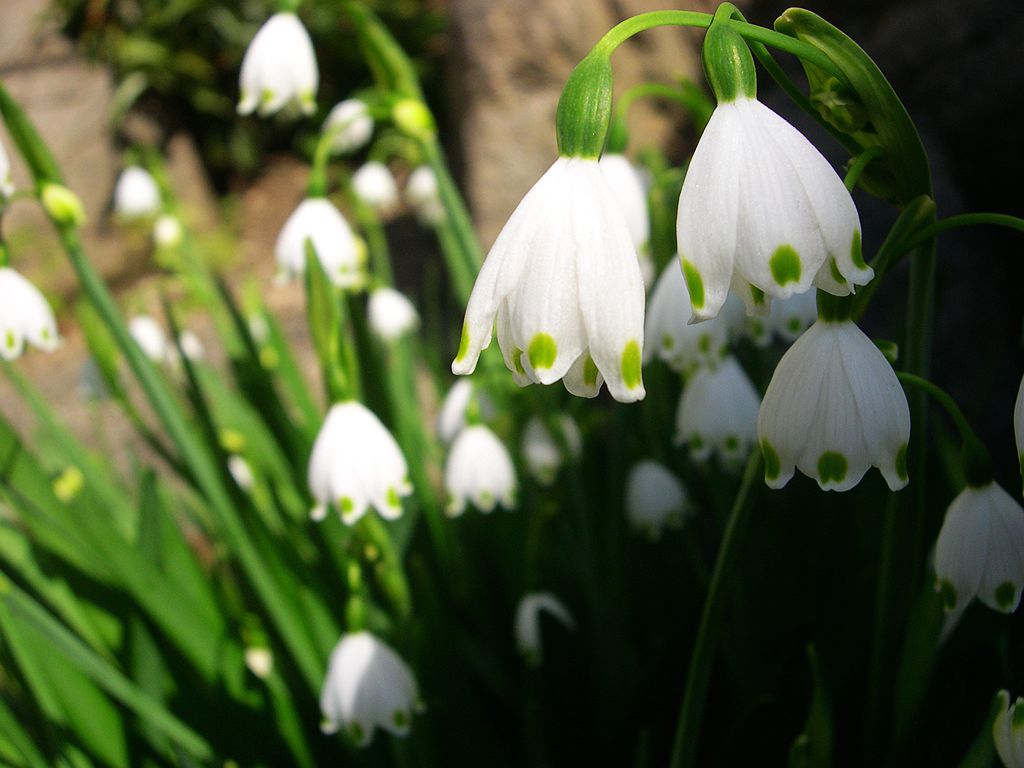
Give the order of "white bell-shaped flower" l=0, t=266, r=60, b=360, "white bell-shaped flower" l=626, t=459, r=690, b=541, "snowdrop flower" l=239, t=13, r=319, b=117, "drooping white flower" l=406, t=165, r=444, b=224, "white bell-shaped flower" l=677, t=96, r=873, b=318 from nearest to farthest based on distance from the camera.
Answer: "white bell-shaped flower" l=677, t=96, r=873, b=318 < "white bell-shaped flower" l=0, t=266, r=60, b=360 < "snowdrop flower" l=239, t=13, r=319, b=117 < "white bell-shaped flower" l=626, t=459, r=690, b=541 < "drooping white flower" l=406, t=165, r=444, b=224

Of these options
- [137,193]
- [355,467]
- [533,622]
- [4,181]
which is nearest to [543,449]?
[533,622]

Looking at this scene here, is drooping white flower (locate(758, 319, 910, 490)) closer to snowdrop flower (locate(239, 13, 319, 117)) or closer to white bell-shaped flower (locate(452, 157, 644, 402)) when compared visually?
white bell-shaped flower (locate(452, 157, 644, 402))

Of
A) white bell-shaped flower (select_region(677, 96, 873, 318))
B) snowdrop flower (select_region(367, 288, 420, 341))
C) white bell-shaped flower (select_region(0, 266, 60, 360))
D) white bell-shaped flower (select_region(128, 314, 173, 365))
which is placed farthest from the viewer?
white bell-shaped flower (select_region(128, 314, 173, 365))

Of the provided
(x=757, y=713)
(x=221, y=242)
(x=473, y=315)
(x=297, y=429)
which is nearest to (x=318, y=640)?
(x=297, y=429)

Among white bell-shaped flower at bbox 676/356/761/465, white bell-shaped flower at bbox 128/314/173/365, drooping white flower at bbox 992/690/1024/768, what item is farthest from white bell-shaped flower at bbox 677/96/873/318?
white bell-shaped flower at bbox 128/314/173/365

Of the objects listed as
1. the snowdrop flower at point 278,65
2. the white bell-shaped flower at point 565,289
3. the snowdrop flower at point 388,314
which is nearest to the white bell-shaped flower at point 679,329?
the white bell-shaped flower at point 565,289

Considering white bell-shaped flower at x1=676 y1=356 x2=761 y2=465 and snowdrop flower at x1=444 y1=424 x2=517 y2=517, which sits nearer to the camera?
white bell-shaped flower at x1=676 y1=356 x2=761 y2=465

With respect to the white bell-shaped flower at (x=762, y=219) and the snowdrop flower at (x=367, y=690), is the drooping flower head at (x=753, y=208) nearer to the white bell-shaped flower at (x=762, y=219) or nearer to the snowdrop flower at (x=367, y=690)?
the white bell-shaped flower at (x=762, y=219)
